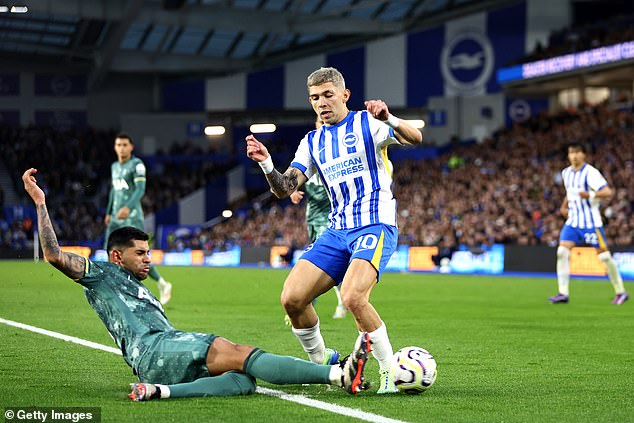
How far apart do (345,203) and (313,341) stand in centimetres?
104

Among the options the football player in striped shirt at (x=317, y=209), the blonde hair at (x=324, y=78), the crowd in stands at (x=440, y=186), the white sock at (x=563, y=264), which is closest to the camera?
the blonde hair at (x=324, y=78)

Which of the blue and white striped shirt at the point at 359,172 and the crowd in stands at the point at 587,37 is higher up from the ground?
the crowd in stands at the point at 587,37

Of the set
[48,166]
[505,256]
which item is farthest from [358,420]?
[48,166]

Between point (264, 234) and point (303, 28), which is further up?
point (303, 28)

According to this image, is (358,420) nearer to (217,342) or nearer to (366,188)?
(217,342)

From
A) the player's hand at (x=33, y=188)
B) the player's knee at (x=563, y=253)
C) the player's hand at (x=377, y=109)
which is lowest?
the player's knee at (x=563, y=253)

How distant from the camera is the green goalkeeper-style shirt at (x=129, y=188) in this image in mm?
14875

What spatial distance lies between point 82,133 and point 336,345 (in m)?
52.9

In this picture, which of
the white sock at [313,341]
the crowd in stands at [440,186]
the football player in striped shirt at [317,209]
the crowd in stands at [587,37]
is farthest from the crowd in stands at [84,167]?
the white sock at [313,341]

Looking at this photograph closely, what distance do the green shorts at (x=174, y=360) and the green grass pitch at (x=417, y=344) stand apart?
0.23m

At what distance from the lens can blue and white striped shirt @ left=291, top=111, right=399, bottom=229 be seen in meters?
7.64

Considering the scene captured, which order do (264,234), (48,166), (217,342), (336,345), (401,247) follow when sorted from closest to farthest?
1. (217,342)
2. (336,345)
3. (401,247)
4. (264,234)
5. (48,166)

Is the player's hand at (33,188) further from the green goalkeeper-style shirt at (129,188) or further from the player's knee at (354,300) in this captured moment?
the green goalkeeper-style shirt at (129,188)

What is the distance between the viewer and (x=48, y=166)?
58.4m
